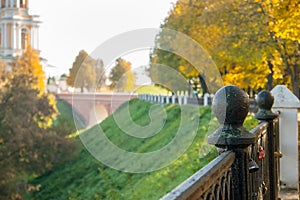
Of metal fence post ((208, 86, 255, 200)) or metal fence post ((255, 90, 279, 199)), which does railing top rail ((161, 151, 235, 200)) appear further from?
metal fence post ((255, 90, 279, 199))

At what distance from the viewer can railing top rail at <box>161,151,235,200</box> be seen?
179 cm

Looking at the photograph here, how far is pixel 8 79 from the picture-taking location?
1201 inches

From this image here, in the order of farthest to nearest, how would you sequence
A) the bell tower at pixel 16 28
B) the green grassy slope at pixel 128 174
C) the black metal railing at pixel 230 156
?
the bell tower at pixel 16 28
the green grassy slope at pixel 128 174
the black metal railing at pixel 230 156

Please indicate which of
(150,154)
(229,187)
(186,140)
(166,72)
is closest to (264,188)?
(229,187)

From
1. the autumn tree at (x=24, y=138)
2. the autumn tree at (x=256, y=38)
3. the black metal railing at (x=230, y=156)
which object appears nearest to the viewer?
the black metal railing at (x=230, y=156)

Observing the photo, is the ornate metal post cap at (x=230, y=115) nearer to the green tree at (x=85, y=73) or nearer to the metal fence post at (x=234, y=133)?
the metal fence post at (x=234, y=133)

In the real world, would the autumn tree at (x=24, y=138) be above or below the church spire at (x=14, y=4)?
below

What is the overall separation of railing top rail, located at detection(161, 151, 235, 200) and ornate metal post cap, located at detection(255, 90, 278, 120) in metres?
2.52

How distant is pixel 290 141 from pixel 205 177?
4948 mm

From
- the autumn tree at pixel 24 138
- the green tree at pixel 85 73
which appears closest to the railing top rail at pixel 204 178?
the green tree at pixel 85 73

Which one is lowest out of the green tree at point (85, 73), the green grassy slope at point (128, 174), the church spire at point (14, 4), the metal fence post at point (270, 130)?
the green grassy slope at point (128, 174)

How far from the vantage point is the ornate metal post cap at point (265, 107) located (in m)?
5.42

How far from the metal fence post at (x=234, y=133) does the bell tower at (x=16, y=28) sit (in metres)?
Result: 76.7

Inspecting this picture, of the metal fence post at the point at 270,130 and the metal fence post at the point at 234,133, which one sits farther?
the metal fence post at the point at 270,130
